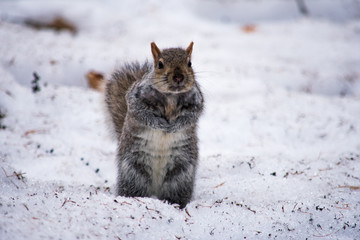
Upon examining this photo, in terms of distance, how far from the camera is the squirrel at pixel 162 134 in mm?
3160

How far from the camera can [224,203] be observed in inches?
124

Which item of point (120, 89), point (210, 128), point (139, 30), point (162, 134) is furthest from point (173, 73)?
point (139, 30)

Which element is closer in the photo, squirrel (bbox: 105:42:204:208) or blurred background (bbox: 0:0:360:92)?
squirrel (bbox: 105:42:204:208)

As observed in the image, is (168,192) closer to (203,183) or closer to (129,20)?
(203,183)

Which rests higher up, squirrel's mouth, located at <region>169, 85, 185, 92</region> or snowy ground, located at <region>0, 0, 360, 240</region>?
squirrel's mouth, located at <region>169, 85, 185, 92</region>

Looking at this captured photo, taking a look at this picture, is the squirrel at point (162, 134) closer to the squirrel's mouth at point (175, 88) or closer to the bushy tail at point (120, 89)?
the squirrel's mouth at point (175, 88)

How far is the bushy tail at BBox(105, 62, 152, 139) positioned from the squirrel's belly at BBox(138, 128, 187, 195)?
0.79 meters

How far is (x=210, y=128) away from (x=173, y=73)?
2.43m

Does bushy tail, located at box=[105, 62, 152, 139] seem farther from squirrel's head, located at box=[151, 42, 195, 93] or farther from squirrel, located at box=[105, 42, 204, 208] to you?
squirrel's head, located at box=[151, 42, 195, 93]

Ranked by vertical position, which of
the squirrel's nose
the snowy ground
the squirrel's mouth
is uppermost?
the squirrel's nose

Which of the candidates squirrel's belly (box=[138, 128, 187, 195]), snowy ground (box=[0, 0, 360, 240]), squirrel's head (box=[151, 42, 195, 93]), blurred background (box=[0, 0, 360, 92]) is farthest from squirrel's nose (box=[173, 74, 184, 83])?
blurred background (box=[0, 0, 360, 92])

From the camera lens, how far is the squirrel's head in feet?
10.1

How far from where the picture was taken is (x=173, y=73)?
311 centimetres

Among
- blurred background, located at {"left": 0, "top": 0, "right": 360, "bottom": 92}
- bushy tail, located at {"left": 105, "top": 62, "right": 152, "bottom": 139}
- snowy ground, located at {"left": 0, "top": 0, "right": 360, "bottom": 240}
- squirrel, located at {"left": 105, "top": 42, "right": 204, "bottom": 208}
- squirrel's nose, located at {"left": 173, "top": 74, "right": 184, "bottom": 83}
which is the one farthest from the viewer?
blurred background, located at {"left": 0, "top": 0, "right": 360, "bottom": 92}
